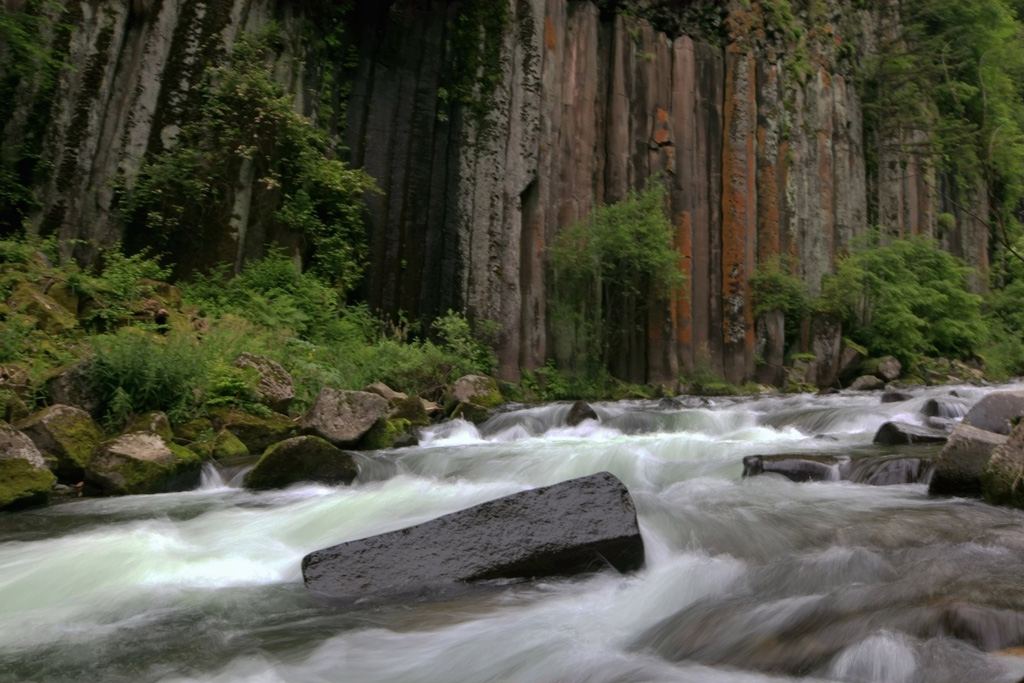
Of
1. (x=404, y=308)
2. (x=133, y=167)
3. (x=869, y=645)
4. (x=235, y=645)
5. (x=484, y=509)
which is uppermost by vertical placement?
(x=133, y=167)

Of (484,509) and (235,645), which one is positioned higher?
(484,509)

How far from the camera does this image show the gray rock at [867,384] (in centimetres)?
1869

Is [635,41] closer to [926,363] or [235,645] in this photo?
[926,363]

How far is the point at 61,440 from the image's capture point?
7.04m

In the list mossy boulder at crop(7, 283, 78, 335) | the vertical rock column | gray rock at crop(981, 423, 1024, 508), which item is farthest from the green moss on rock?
the vertical rock column

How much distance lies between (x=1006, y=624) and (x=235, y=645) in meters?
3.40

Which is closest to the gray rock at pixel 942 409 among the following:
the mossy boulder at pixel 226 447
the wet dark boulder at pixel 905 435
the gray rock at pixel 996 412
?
the wet dark boulder at pixel 905 435

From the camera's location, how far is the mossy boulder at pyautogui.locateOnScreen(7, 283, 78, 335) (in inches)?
360

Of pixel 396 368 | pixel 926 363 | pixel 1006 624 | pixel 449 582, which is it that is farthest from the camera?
pixel 926 363

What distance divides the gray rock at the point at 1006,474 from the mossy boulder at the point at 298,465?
17.6ft

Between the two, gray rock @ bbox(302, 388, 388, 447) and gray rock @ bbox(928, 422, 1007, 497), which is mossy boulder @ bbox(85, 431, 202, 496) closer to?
gray rock @ bbox(302, 388, 388, 447)

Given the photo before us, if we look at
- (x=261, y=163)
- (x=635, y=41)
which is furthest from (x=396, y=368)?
(x=635, y=41)

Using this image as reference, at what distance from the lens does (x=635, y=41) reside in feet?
63.0

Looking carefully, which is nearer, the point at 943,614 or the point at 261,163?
→ the point at 943,614
